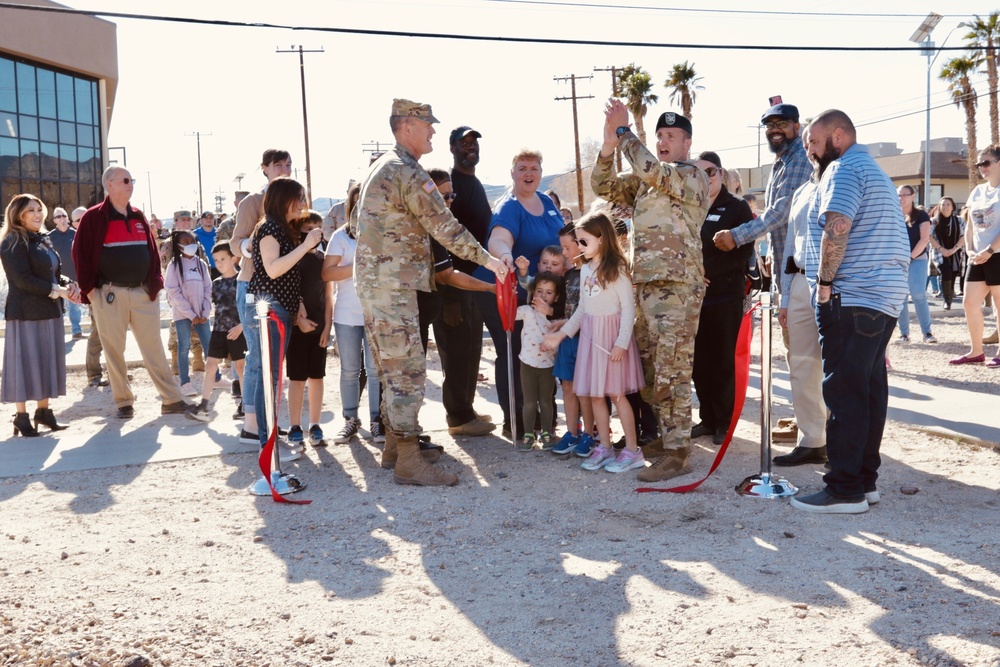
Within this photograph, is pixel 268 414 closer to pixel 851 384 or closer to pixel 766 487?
pixel 766 487

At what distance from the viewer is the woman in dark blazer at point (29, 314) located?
732 cm

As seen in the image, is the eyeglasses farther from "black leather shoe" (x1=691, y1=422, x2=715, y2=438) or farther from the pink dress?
"black leather shoe" (x1=691, y1=422, x2=715, y2=438)

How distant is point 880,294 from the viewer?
182 inches

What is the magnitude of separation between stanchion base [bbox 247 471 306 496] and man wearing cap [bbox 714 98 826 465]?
2.91 metres

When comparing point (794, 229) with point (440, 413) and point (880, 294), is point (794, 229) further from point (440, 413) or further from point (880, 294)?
point (440, 413)

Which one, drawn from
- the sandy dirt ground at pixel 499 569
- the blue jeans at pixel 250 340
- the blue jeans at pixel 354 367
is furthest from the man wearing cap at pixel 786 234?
the blue jeans at pixel 250 340

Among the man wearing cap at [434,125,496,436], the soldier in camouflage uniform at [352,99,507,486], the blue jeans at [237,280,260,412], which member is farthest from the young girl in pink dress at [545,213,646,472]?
the blue jeans at [237,280,260,412]

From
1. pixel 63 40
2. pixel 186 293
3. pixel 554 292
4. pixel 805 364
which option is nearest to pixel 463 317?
pixel 554 292

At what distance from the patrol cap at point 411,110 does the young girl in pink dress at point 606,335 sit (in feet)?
3.68

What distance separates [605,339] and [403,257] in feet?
4.35

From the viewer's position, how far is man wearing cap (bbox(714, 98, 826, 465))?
18.6 ft

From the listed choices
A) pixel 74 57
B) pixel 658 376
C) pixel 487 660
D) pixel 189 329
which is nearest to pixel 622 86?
pixel 74 57

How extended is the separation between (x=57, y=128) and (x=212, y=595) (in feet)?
100

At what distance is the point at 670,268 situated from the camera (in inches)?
213
